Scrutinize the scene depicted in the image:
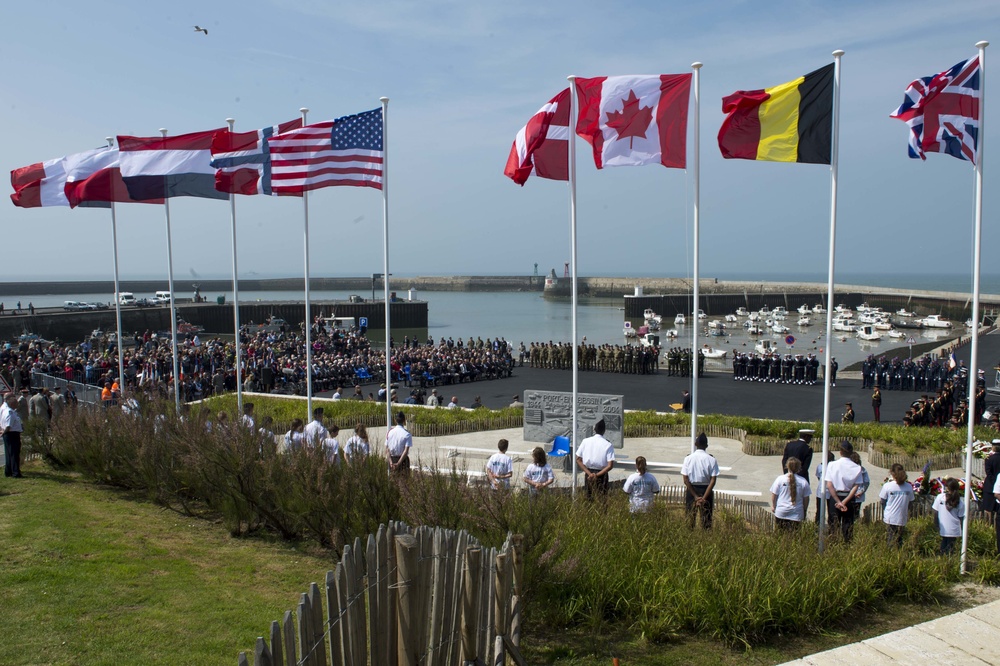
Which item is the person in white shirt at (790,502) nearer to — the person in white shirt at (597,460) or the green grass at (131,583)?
the person in white shirt at (597,460)

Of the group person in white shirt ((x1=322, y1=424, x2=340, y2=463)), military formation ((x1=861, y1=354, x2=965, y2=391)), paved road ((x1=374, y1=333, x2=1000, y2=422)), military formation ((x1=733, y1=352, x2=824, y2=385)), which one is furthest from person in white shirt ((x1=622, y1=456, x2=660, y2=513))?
military formation ((x1=733, y1=352, x2=824, y2=385))

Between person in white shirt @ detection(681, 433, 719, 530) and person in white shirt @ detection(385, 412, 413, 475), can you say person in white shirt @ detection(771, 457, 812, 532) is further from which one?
person in white shirt @ detection(385, 412, 413, 475)

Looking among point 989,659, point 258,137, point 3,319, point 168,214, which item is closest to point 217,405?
point 168,214

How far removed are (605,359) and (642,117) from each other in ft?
76.7

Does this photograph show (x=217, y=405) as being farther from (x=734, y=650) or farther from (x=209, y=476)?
(x=734, y=650)

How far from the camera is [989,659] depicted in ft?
19.9

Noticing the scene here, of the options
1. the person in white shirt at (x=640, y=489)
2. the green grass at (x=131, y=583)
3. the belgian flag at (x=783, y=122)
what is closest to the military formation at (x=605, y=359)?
the belgian flag at (x=783, y=122)

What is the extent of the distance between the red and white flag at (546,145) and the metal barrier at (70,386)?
560 inches

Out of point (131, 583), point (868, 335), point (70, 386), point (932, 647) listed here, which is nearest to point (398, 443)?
point (131, 583)

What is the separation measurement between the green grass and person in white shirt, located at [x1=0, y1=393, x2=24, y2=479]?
1.42 metres

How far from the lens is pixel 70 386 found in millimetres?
21312

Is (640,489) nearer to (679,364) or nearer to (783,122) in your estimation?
(783,122)

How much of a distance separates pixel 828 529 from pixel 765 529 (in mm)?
699

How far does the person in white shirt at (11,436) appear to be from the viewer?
40.0 ft
